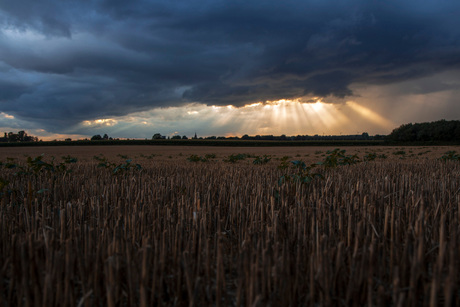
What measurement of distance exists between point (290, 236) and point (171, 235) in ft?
3.98

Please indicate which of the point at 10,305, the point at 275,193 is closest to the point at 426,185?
the point at 275,193

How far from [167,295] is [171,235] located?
2.76 ft

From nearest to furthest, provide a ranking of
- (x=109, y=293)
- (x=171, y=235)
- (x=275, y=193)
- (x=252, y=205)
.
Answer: (x=109, y=293) → (x=171, y=235) → (x=252, y=205) → (x=275, y=193)

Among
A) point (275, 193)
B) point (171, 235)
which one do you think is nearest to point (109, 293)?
point (171, 235)

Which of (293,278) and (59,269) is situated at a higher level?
(59,269)

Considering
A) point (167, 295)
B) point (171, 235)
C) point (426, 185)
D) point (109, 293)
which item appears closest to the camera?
point (109, 293)

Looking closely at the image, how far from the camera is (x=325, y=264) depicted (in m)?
2.27

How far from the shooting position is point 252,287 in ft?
6.76

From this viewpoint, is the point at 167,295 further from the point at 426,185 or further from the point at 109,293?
the point at 426,185

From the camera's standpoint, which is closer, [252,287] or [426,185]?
[252,287]

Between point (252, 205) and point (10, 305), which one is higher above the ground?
point (252, 205)

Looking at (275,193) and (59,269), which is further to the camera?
(275,193)

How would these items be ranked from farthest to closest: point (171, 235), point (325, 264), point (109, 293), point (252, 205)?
point (252, 205) < point (171, 235) < point (325, 264) < point (109, 293)

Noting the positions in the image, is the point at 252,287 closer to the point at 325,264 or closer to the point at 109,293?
the point at 325,264
